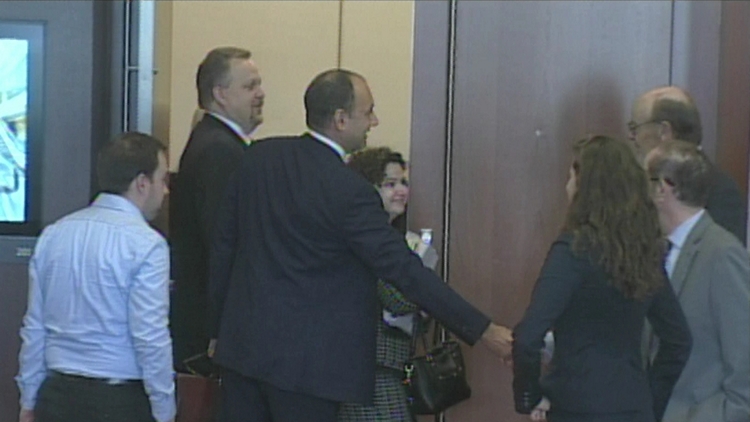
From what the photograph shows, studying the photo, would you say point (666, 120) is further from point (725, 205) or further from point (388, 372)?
point (388, 372)

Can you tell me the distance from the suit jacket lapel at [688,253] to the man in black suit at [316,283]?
0.54 m

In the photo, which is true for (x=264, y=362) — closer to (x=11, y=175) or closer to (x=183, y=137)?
(x=11, y=175)

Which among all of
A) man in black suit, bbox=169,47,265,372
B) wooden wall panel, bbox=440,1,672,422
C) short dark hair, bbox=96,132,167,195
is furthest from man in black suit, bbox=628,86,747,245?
short dark hair, bbox=96,132,167,195

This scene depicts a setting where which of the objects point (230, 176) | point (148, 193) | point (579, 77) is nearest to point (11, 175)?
point (230, 176)

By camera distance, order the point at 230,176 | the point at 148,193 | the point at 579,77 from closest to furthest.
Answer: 1. the point at 148,193
2. the point at 230,176
3. the point at 579,77

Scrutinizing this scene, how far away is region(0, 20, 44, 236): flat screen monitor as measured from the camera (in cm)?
452

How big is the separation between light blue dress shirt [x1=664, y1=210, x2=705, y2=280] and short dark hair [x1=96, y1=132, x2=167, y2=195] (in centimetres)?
137

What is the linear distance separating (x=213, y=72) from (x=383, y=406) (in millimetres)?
1239

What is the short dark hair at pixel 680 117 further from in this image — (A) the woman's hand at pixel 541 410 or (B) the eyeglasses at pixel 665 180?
(A) the woman's hand at pixel 541 410

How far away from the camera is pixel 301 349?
360 centimetres

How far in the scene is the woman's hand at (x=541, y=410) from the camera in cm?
324

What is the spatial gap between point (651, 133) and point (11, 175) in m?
2.17

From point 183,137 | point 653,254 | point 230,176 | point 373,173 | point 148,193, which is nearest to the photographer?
point 653,254

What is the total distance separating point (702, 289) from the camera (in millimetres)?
3316
